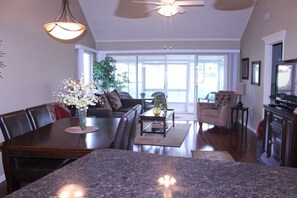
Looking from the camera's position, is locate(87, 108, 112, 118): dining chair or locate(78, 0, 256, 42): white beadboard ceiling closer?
locate(87, 108, 112, 118): dining chair

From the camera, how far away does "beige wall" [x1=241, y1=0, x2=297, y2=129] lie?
468cm

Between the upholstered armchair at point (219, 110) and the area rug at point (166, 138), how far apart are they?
73cm

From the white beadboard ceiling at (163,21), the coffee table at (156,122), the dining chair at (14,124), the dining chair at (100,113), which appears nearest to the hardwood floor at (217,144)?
the coffee table at (156,122)

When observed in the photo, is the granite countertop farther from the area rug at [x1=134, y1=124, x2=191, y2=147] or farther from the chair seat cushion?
the chair seat cushion

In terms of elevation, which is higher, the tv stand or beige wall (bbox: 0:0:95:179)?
beige wall (bbox: 0:0:95:179)

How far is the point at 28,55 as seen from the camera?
4.55 metres

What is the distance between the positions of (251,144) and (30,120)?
13.7ft

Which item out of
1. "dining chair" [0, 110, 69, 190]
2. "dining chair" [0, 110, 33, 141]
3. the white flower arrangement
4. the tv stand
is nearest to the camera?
"dining chair" [0, 110, 69, 190]

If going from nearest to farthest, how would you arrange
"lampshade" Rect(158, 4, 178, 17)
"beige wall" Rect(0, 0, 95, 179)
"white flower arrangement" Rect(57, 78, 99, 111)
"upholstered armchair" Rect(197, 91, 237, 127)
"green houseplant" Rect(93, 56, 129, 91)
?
"white flower arrangement" Rect(57, 78, 99, 111) → "beige wall" Rect(0, 0, 95, 179) → "lampshade" Rect(158, 4, 178, 17) → "upholstered armchair" Rect(197, 91, 237, 127) → "green houseplant" Rect(93, 56, 129, 91)

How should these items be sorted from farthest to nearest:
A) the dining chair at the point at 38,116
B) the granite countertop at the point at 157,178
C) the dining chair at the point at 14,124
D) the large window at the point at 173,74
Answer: the large window at the point at 173,74
the dining chair at the point at 38,116
the dining chair at the point at 14,124
the granite countertop at the point at 157,178

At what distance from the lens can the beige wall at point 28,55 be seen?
3947 millimetres

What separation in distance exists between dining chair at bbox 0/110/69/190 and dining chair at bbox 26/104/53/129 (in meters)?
0.16

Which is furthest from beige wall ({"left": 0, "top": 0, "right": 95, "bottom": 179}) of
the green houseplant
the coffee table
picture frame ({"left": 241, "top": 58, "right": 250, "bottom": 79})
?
picture frame ({"left": 241, "top": 58, "right": 250, "bottom": 79})

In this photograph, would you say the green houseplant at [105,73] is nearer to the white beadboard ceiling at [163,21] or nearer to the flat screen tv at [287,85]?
the white beadboard ceiling at [163,21]
